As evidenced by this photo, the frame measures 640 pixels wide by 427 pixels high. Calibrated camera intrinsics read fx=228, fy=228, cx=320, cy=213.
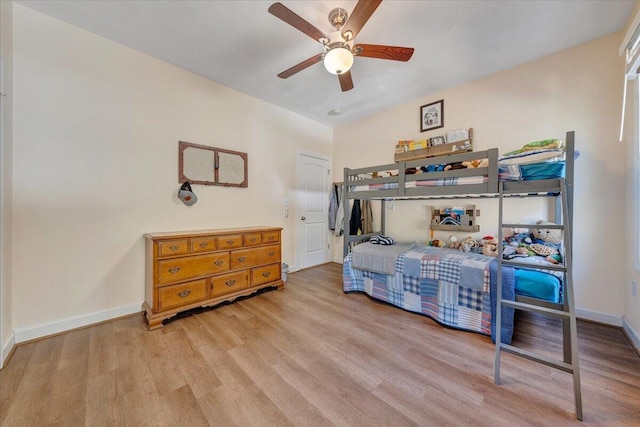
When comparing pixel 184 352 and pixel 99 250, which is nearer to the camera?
pixel 184 352

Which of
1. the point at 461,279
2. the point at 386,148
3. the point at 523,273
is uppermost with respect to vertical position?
the point at 386,148

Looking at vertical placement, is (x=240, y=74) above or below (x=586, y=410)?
above

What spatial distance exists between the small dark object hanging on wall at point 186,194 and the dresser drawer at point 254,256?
851mm

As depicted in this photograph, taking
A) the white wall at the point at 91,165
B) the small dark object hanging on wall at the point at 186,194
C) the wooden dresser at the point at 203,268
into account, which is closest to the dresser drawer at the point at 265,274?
the wooden dresser at the point at 203,268

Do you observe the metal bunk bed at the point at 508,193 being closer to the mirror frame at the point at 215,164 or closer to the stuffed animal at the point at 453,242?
the stuffed animal at the point at 453,242

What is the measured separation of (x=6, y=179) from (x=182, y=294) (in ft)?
5.41

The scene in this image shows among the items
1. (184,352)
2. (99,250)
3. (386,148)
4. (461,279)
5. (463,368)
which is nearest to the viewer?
(463,368)

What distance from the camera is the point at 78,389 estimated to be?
146 centimetres

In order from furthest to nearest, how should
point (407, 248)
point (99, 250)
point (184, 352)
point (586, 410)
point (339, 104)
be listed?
1. point (339, 104)
2. point (407, 248)
3. point (99, 250)
4. point (184, 352)
5. point (586, 410)

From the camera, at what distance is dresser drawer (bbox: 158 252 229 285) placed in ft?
7.47

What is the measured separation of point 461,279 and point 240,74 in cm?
346

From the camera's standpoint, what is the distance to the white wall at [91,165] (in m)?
2.00

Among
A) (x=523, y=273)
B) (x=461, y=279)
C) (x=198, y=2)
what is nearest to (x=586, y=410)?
(x=523, y=273)

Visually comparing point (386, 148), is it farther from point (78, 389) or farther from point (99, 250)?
point (78, 389)
